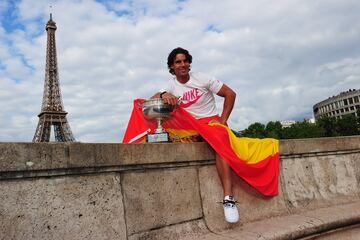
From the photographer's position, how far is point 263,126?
76.1 m

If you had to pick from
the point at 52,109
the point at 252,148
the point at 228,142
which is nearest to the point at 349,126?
the point at 52,109

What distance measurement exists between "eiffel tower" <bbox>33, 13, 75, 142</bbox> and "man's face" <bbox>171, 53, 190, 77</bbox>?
174 feet

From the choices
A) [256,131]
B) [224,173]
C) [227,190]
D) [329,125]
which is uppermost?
[256,131]

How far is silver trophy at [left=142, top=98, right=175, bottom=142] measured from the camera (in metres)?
4.32

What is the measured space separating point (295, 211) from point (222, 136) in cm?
152

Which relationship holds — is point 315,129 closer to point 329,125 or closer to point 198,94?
point 329,125

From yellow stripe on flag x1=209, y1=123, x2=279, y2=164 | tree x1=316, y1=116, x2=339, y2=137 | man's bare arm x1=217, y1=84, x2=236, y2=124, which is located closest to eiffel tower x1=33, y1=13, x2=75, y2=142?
tree x1=316, y1=116, x2=339, y2=137

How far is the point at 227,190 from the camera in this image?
403cm

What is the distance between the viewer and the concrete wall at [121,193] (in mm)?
2840

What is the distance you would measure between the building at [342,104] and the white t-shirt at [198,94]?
332 ft

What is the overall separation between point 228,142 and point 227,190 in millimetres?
528

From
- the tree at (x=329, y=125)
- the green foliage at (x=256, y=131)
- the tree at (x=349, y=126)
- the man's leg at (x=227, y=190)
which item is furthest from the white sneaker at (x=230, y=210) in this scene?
the green foliage at (x=256, y=131)

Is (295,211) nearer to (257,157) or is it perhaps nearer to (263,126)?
(257,157)

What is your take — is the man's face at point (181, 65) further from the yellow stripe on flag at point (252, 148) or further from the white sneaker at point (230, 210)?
the white sneaker at point (230, 210)
